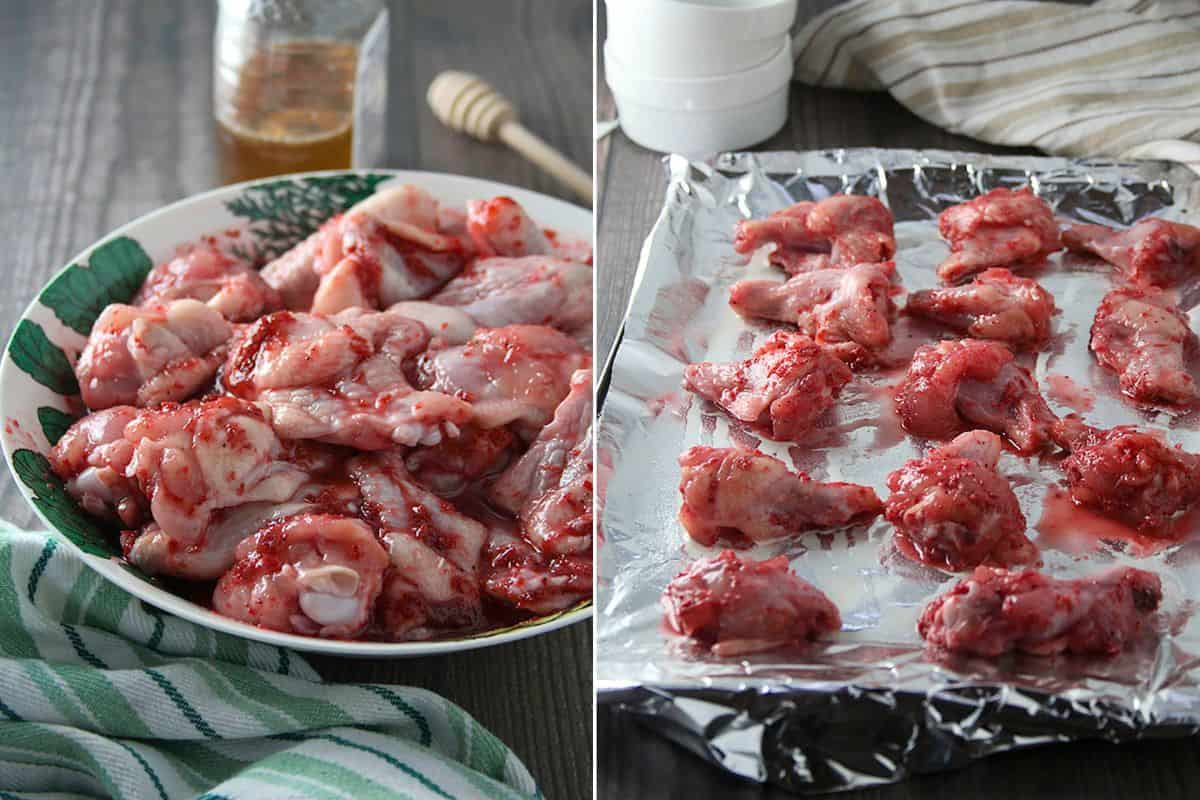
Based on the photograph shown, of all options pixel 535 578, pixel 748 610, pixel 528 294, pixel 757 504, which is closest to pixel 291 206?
pixel 528 294

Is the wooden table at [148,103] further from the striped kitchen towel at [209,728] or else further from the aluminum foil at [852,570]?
the aluminum foil at [852,570]

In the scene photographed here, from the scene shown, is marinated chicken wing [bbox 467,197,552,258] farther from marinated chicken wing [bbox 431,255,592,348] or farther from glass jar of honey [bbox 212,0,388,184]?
glass jar of honey [bbox 212,0,388,184]

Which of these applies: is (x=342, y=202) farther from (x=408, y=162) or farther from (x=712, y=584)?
(x=712, y=584)

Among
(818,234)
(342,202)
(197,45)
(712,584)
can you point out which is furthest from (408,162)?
(712,584)

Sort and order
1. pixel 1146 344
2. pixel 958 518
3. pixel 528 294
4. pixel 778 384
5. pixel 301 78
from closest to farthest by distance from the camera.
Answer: pixel 958 518 < pixel 778 384 < pixel 1146 344 < pixel 528 294 < pixel 301 78

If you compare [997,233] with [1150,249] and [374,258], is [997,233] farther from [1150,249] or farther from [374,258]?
[374,258]

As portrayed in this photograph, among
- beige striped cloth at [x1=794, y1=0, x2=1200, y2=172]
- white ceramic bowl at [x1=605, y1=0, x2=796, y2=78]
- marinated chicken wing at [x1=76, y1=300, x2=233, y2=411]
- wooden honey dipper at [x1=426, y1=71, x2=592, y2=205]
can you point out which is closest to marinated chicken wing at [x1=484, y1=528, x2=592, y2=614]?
marinated chicken wing at [x1=76, y1=300, x2=233, y2=411]
